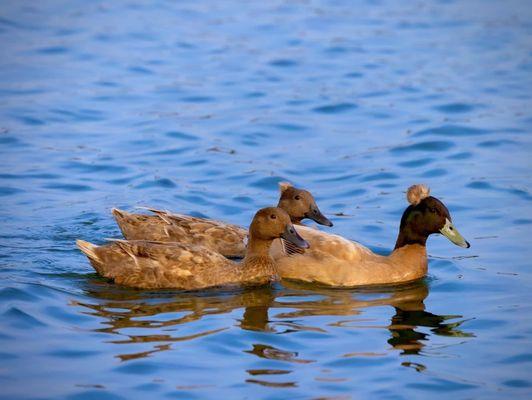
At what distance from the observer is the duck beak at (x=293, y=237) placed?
12172 millimetres

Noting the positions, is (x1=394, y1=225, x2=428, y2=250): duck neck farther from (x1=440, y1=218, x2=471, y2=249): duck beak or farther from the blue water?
the blue water

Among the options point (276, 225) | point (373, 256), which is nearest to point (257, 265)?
point (276, 225)

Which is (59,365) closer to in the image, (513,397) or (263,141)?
(513,397)

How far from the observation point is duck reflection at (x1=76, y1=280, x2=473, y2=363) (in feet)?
34.7

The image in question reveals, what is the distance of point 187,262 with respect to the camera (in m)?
12.2

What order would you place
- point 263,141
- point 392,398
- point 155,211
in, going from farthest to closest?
point 263,141 < point 155,211 < point 392,398

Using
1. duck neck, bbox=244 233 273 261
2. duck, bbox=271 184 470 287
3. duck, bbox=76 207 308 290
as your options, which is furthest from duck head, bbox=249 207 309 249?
duck, bbox=271 184 470 287

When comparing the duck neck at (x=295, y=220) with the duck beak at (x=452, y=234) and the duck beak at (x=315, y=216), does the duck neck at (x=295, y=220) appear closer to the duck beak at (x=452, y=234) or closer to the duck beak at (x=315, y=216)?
the duck beak at (x=315, y=216)

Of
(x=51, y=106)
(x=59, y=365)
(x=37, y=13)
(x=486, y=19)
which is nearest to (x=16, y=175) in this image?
(x=51, y=106)

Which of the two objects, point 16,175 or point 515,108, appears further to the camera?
point 515,108

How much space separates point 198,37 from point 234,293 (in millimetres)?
14101

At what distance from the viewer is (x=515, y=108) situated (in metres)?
20.8

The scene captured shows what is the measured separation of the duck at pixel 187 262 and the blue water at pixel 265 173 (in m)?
0.21

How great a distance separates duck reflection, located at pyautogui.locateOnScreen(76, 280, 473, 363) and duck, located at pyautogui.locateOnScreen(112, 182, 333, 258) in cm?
128
